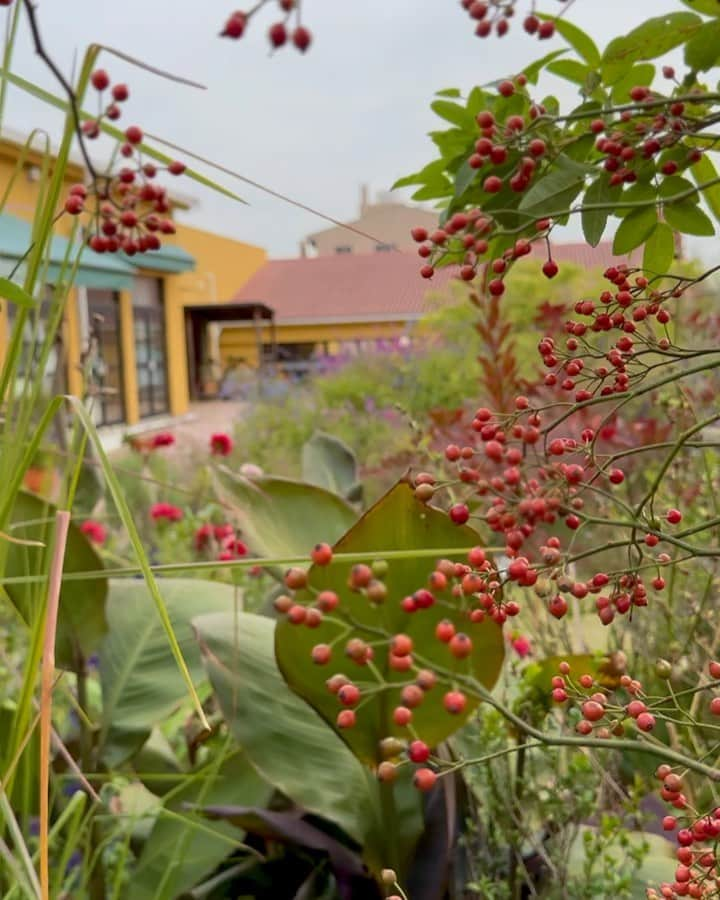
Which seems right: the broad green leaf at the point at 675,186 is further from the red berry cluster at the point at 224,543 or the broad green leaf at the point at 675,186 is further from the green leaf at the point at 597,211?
the red berry cluster at the point at 224,543

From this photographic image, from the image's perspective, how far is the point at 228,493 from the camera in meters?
0.91

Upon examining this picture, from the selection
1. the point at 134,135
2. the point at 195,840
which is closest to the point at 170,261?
the point at 195,840

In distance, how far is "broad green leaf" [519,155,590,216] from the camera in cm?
44

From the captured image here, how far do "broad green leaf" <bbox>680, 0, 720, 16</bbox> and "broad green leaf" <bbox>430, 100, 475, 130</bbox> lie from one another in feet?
0.40

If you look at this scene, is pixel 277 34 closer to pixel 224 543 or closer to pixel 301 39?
pixel 301 39

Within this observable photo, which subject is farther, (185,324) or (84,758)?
(185,324)

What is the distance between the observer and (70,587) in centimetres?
89

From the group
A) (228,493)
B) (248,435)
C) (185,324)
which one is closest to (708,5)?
(228,493)

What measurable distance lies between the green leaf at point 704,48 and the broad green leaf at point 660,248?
9cm

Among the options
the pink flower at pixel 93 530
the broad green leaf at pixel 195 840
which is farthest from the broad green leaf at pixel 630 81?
the pink flower at pixel 93 530

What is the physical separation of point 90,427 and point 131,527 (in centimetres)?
6

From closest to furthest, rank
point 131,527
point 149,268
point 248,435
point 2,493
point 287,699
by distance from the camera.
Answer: point 131,527 < point 2,493 < point 287,699 < point 248,435 < point 149,268

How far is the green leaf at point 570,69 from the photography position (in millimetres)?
508

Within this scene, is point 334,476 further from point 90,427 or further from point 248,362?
point 248,362
